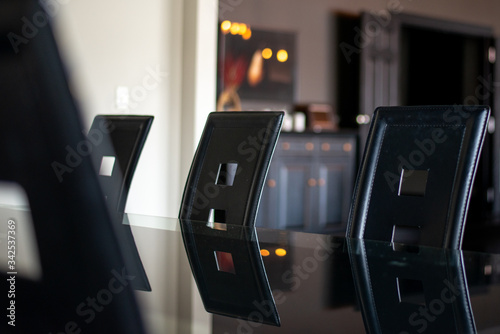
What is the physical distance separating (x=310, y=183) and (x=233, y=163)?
336 cm

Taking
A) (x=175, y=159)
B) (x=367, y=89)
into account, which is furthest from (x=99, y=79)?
(x=367, y=89)

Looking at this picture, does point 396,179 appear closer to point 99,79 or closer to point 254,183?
point 254,183

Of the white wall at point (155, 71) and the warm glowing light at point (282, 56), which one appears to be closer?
the white wall at point (155, 71)

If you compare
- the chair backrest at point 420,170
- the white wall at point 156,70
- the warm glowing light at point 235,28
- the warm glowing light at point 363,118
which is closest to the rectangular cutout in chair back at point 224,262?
the chair backrest at point 420,170

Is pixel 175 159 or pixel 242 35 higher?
pixel 242 35

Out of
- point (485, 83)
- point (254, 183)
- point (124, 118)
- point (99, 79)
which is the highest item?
point (485, 83)

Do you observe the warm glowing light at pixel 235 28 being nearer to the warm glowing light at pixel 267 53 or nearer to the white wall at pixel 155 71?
the warm glowing light at pixel 267 53

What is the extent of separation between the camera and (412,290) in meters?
0.98

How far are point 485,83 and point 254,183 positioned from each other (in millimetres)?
5779

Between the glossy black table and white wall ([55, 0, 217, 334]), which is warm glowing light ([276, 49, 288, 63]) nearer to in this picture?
white wall ([55, 0, 217, 334])

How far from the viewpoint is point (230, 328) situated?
0.71m

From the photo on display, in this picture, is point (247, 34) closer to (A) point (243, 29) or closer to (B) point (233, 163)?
(A) point (243, 29)

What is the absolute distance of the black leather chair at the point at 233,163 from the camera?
6.38 feet

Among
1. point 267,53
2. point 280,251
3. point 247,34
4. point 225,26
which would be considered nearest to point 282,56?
point 267,53
